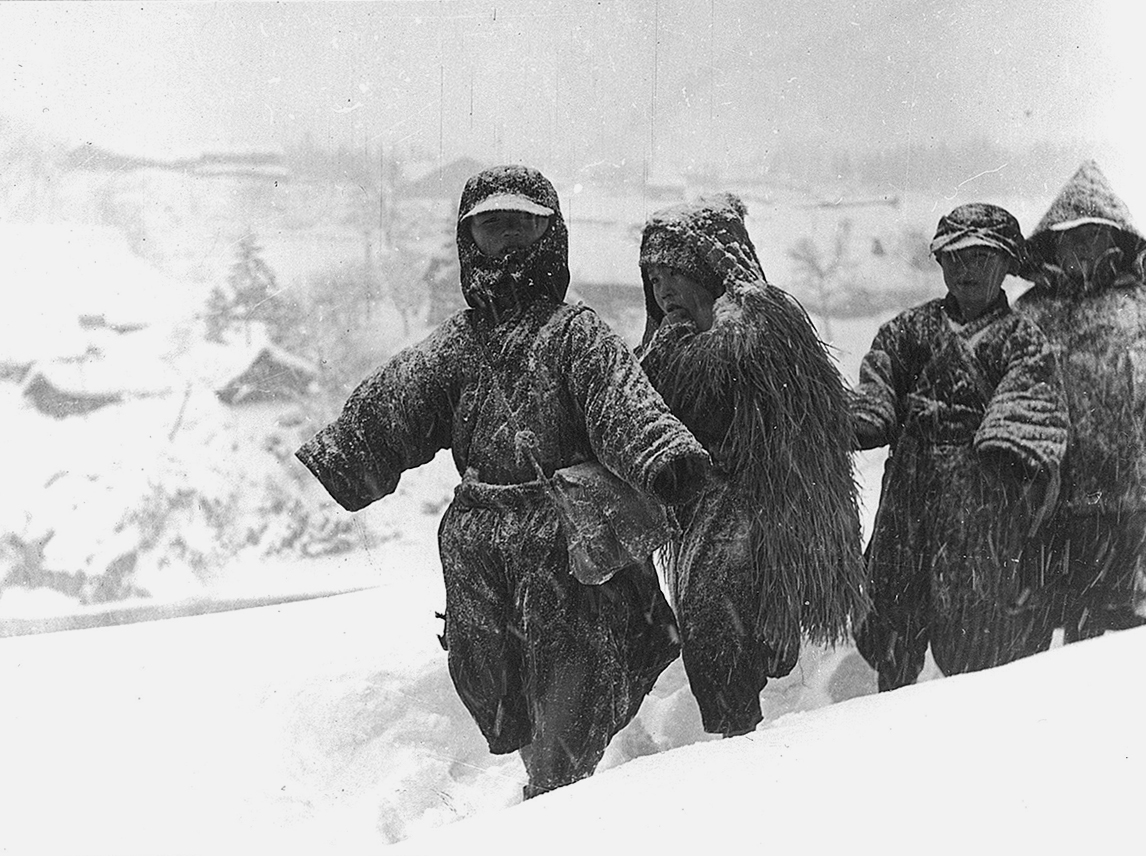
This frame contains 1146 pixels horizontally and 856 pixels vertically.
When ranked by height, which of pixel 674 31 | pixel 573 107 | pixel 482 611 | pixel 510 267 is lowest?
pixel 482 611

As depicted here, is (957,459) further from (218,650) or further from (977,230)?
(218,650)

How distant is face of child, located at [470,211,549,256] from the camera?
2082mm

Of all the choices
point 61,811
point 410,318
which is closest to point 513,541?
point 410,318

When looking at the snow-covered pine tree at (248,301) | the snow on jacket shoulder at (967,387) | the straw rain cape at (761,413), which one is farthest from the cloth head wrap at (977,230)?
the snow-covered pine tree at (248,301)

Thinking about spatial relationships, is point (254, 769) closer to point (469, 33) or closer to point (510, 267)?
point (510, 267)

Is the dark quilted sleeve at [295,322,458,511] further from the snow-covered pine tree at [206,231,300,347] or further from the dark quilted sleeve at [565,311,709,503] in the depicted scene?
the snow-covered pine tree at [206,231,300,347]

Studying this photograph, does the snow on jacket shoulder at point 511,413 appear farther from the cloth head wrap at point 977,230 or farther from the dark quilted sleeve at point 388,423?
the cloth head wrap at point 977,230

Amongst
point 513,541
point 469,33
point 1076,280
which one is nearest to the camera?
point 513,541

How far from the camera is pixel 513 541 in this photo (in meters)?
2.05

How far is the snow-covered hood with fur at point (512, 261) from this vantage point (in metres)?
2.09

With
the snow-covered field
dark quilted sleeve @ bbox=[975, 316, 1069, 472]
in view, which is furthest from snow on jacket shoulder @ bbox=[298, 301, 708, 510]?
dark quilted sleeve @ bbox=[975, 316, 1069, 472]

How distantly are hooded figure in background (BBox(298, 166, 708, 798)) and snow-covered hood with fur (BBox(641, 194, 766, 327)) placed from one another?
234 mm

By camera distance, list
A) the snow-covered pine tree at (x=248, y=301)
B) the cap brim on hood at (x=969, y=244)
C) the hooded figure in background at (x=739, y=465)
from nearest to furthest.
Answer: the hooded figure in background at (x=739, y=465) → the snow-covered pine tree at (x=248, y=301) → the cap brim on hood at (x=969, y=244)

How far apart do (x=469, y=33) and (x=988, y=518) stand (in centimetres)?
150
